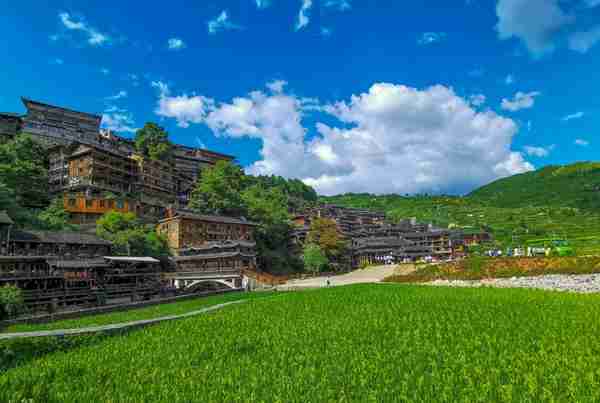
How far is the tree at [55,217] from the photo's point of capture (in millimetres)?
50125

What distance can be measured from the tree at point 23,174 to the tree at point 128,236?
38.0ft

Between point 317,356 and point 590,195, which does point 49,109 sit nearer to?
point 317,356

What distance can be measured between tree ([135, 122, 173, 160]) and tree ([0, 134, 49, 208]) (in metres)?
22.0

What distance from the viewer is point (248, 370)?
11.7 metres

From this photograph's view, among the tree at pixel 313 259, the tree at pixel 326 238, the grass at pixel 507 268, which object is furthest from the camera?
the tree at pixel 326 238

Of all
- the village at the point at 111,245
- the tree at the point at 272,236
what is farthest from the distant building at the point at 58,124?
the tree at the point at 272,236

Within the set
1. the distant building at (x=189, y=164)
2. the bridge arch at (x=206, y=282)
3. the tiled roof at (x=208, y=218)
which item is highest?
the distant building at (x=189, y=164)

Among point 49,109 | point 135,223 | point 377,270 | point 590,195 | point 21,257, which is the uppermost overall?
point 49,109

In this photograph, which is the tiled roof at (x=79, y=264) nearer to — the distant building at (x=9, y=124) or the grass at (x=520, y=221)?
the distant building at (x=9, y=124)

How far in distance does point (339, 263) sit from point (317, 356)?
7912 cm

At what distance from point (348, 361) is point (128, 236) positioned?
47.9 m

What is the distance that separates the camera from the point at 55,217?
5331cm

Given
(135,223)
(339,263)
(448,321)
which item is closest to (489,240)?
(339,263)

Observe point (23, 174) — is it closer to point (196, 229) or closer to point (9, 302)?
point (196, 229)
